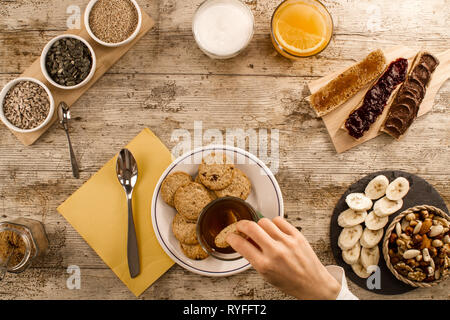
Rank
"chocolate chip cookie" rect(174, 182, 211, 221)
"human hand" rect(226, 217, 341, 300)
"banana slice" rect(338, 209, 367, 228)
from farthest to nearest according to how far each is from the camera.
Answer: "banana slice" rect(338, 209, 367, 228) → "chocolate chip cookie" rect(174, 182, 211, 221) → "human hand" rect(226, 217, 341, 300)

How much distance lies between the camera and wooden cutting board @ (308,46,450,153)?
57.9 inches

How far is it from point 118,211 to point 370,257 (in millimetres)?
1026

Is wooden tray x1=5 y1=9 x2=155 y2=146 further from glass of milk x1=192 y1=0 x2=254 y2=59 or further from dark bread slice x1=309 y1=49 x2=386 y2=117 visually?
dark bread slice x1=309 y1=49 x2=386 y2=117

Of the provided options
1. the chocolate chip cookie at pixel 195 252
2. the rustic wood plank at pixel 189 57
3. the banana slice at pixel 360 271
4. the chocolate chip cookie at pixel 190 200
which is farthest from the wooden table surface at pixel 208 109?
the chocolate chip cookie at pixel 195 252

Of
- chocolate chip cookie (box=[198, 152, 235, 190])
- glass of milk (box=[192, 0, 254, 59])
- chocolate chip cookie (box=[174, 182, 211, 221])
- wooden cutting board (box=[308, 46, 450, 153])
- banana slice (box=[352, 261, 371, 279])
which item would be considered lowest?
banana slice (box=[352, 261, 371, 279])

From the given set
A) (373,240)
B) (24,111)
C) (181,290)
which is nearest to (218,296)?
(181,290)

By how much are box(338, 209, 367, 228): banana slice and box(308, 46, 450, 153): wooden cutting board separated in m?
0.25

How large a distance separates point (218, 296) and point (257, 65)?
966 millimetres

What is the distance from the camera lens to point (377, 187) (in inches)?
56.7

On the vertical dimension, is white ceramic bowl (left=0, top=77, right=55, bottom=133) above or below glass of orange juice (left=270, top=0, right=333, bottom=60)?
below

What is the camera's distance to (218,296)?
4.77 ft

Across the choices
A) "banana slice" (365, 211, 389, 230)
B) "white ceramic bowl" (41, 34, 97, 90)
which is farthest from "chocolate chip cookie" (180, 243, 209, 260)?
"white ceramic bowl" (41, 34, 97, 90)

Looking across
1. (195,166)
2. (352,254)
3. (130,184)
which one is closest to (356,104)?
(352,254)

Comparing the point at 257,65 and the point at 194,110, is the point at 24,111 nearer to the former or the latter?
the point at 194,110
